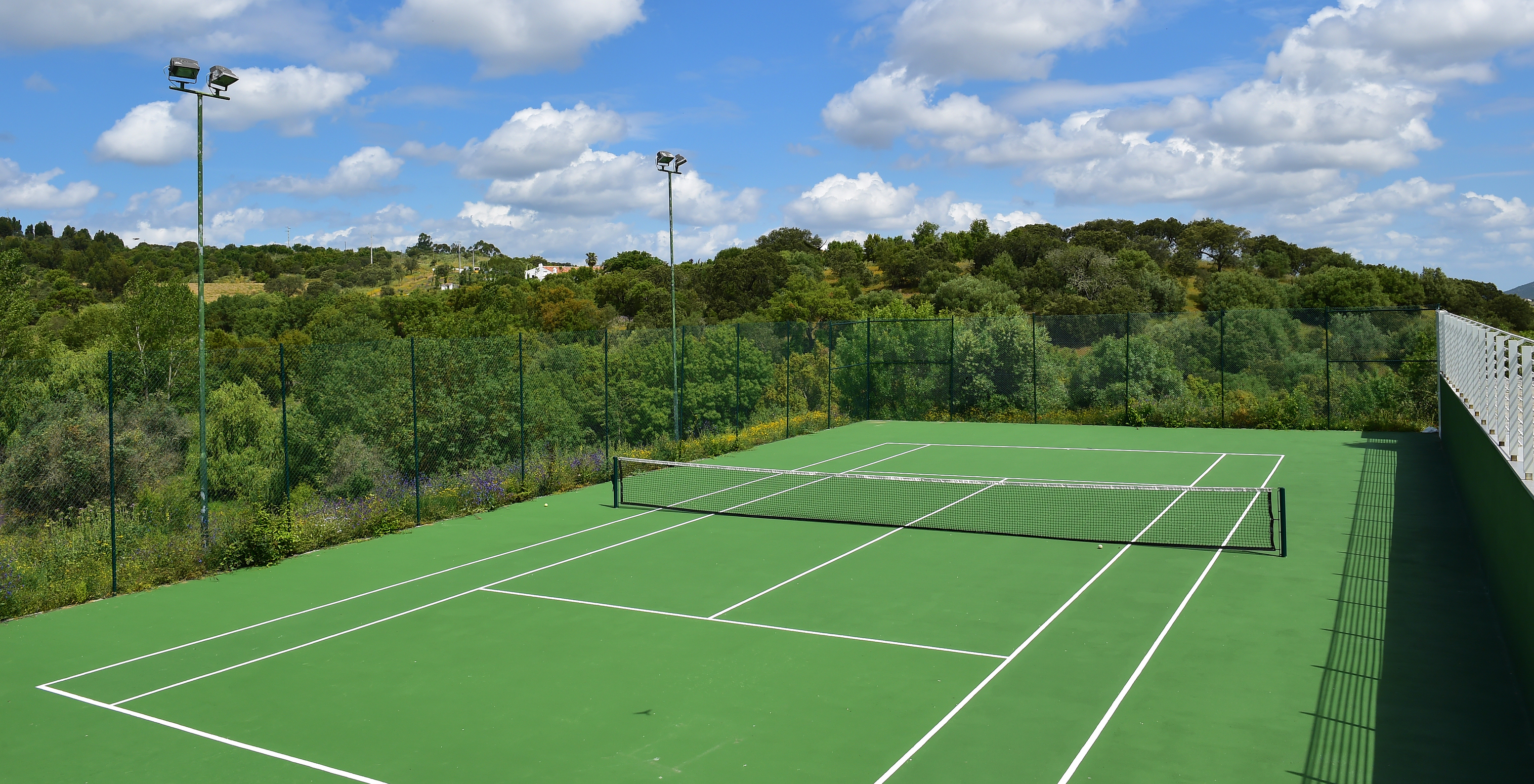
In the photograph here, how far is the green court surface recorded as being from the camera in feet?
21.9

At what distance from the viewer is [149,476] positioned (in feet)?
68.8

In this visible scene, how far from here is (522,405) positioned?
1659cm

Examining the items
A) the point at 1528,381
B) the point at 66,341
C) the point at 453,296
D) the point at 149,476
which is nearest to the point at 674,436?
the point at 149,476

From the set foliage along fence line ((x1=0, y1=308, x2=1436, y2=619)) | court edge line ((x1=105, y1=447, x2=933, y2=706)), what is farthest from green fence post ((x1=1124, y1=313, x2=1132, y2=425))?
court edge line ((x1=105, y1=447, x2=933, y2=706))

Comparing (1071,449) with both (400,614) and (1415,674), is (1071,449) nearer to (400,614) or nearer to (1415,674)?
(1415,674)

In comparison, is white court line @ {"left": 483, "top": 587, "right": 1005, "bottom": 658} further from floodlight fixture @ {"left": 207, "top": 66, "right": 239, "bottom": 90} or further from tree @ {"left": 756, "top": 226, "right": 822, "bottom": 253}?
tree @ {"left": 756, "top": 226, "right": 822, "bottom": 253}

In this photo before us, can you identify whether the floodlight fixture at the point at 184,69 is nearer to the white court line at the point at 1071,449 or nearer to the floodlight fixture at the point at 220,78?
the floodlight fixture at the point at 220,78

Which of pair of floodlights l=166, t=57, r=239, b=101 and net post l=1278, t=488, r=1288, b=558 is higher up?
pair of floodlights l=166, t=57, r=239, b=101

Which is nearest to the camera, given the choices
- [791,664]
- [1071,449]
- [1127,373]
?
[791,664]

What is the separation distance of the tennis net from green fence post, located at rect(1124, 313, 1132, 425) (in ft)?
33.1

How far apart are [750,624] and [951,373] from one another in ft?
63.6

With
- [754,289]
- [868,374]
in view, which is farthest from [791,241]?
[868,374]

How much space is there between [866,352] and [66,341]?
38.7 metres

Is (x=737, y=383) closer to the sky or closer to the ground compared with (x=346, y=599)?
closer to the sky
